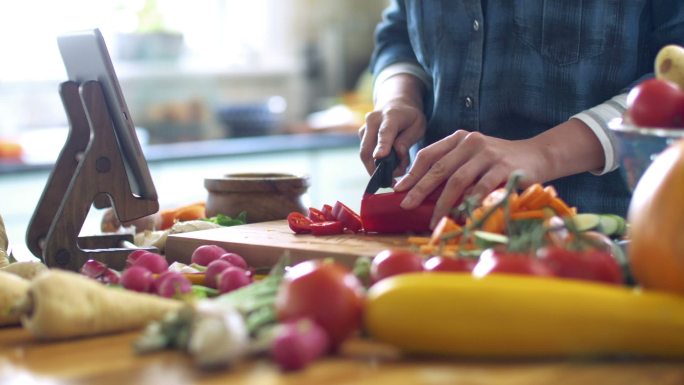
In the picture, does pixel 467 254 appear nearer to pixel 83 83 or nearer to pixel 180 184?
pixel 83 83

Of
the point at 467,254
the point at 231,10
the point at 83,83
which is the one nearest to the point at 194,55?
the point at 231,10

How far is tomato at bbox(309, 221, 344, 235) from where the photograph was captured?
1561 mm

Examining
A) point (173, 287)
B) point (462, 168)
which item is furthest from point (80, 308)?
point (462, 168)

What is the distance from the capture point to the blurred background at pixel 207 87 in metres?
3.86

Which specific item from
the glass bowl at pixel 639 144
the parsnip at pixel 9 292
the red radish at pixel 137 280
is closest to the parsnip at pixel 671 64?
the glass bowl at pixel 639 144

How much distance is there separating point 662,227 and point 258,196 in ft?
3.24

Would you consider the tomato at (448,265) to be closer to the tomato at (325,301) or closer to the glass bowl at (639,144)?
the tomato at (325,301)

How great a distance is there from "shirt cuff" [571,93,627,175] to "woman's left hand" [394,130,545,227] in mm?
142

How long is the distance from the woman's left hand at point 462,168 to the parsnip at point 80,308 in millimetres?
560

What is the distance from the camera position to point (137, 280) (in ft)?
3.84

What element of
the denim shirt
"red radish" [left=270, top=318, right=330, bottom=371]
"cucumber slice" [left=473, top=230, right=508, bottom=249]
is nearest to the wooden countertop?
"red radish" [left=270, top=318, right=330, bottom=371]

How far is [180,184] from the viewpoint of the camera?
12.4ft

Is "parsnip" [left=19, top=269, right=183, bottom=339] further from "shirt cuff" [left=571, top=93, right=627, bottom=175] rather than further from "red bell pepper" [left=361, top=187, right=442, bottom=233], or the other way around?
"shirt cuff" [left=571, top=93, right=627, bottom=175]

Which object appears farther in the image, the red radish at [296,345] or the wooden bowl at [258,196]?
the wooden bowl at [258,196]
